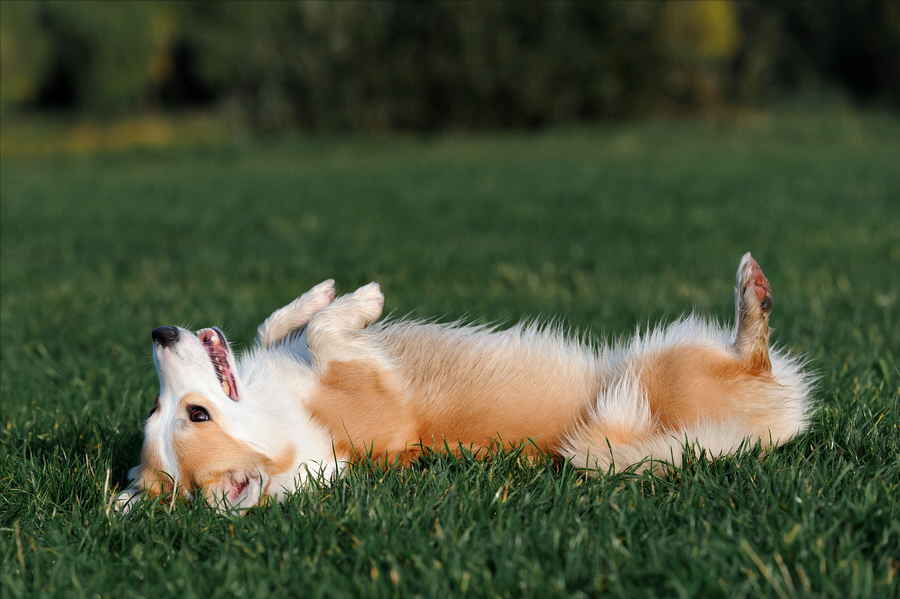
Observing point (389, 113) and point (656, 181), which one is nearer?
point (656, 181)

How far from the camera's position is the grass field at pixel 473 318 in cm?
202

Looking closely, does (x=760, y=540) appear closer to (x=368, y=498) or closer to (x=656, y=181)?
(x=368, y=498)

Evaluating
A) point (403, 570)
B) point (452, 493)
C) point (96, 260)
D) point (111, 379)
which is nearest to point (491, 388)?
point (452, 493)

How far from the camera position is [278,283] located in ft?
19.7

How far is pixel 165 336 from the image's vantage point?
2623 millimetres

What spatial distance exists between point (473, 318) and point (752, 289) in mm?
2160

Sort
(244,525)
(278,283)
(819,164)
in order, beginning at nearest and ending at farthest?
(244,525), (278,283), (819,164)

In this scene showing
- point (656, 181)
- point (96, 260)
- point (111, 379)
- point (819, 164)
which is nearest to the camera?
point (111, 379)

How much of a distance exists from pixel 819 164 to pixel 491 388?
10.8m

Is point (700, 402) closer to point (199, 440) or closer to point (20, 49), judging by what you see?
point (199, 440)

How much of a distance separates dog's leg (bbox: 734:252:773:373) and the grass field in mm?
287

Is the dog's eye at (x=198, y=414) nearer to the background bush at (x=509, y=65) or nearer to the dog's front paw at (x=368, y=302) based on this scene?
→ the dog's front paw at (x=368, y=302)

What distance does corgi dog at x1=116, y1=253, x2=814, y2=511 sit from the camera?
2543 mm

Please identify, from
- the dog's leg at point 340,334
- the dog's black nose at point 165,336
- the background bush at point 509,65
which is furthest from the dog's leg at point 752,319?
the background bush at point 509,65
